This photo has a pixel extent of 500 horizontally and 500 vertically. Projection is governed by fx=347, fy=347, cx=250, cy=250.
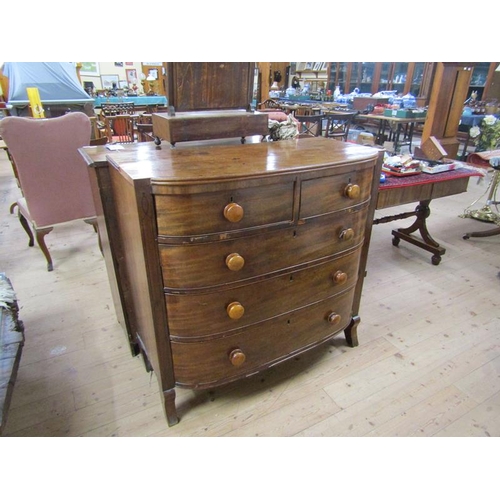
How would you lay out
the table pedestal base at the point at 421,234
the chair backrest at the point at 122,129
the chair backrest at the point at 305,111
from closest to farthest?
the table pedestal base at the point at 421,234, the chair backrest at the point at 122,129, the chair backrest at the point at 305,111

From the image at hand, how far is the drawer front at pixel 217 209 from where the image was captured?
102cm

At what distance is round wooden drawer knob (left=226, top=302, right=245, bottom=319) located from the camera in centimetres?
120

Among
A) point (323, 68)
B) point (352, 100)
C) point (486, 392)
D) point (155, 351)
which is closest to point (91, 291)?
point (155, 351)

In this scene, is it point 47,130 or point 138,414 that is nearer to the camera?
point 138,414

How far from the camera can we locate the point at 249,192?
109 centimetres

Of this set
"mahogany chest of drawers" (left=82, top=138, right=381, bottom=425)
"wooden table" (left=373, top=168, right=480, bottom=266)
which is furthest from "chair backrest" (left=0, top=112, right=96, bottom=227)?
"wooden table" (left=373, top=168, right=480, bottom=266)

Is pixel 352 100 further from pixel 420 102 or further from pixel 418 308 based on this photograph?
pixel 418 308

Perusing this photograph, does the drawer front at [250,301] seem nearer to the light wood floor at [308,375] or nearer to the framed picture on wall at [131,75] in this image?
the light wood floor at [308,375]

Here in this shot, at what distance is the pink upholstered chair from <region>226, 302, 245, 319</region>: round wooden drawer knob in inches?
70.2

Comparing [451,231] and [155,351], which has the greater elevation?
[155,351]

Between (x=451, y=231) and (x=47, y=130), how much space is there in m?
3.40

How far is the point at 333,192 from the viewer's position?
1280 mm

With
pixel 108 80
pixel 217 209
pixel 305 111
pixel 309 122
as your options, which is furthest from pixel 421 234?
pixel 108 80

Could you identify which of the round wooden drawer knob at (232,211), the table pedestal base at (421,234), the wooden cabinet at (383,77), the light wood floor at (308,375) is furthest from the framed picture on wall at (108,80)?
the round wooden drawer knob at (232,211)
